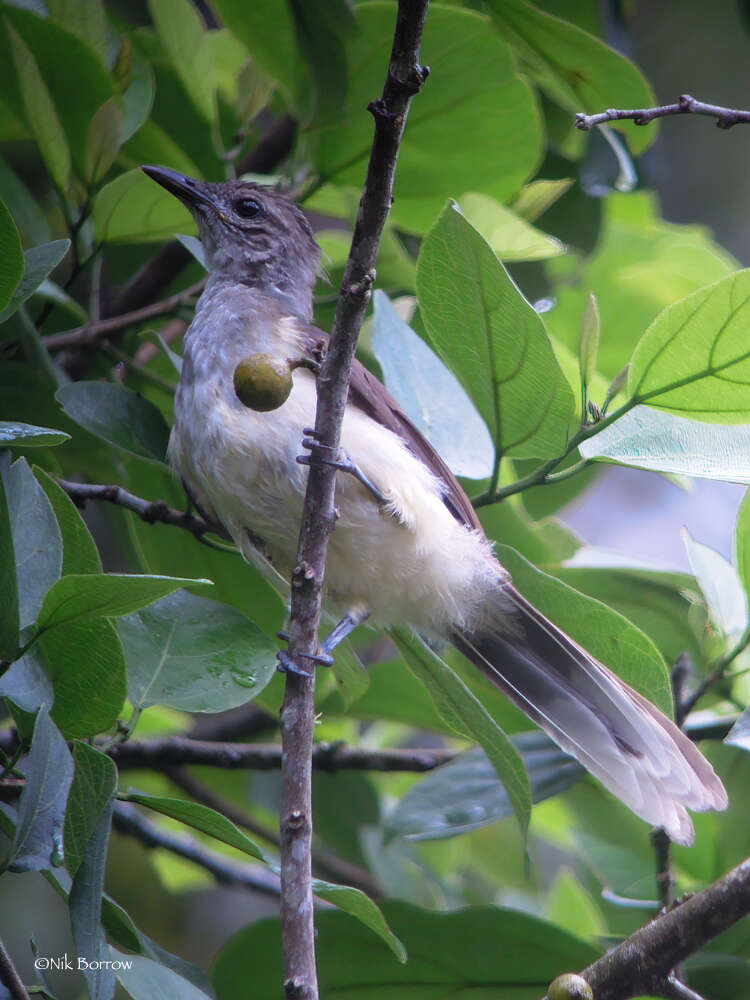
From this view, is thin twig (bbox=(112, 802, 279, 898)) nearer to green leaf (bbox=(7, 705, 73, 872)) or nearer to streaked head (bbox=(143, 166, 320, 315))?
green leaf (bbox=(7, 705, 73, 872))

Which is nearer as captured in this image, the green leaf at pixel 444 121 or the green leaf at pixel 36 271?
the green leaf at pixel 36 271

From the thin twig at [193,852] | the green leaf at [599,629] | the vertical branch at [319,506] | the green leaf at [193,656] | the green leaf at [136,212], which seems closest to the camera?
the vertical branch at [319,506]

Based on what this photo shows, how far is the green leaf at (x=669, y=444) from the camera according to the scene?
218cm

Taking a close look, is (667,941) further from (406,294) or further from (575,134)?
(575,134)

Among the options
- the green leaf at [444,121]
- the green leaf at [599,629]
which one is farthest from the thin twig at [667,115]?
the green leaf at [599,629]

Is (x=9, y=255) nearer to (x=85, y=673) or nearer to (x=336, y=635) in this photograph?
(x=85, y=673)

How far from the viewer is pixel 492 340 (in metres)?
2.24

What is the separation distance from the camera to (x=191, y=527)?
8.79 ft

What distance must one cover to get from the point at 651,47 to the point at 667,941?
8.01 meters

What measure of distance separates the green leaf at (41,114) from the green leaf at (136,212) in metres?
0.13

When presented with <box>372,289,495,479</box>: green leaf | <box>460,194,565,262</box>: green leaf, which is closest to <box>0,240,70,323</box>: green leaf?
<box>372,289,495,479</box>: green leaf

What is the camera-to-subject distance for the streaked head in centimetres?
321

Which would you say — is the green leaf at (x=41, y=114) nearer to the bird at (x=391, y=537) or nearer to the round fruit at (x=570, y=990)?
the bird at (x=391, y=537)

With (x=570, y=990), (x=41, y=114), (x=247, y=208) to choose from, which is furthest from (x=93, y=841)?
(x=247, y=208)
